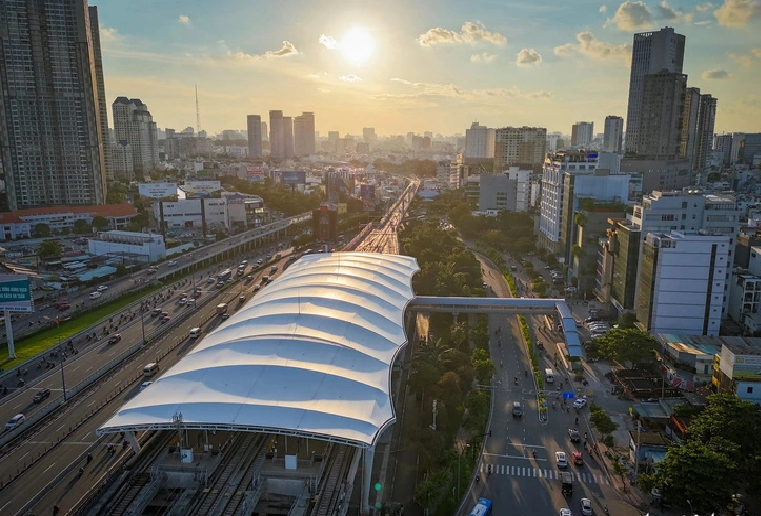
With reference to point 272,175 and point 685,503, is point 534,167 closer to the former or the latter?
point 272,175

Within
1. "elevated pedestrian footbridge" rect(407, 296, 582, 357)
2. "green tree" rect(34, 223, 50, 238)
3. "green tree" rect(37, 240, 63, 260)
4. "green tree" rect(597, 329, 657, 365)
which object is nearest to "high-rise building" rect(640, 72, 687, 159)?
"elevated pedestrian footbridge" rect(407, 296, 582, 357)

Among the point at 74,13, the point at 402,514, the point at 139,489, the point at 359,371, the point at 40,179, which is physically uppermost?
the point at 74,13

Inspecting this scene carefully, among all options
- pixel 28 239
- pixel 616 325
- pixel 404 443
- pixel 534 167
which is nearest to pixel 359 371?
pixel 404 443

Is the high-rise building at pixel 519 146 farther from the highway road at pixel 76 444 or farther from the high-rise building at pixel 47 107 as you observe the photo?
the highway road at pixel 76 444

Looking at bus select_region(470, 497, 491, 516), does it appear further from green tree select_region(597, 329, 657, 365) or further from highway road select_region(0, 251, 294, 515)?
green tree select_region(597, 329, 657, 365)

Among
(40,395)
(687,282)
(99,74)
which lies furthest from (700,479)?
(99,74)

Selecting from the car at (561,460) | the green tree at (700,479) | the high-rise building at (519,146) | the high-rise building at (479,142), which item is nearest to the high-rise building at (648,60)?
the high-rise building at (519,146)
